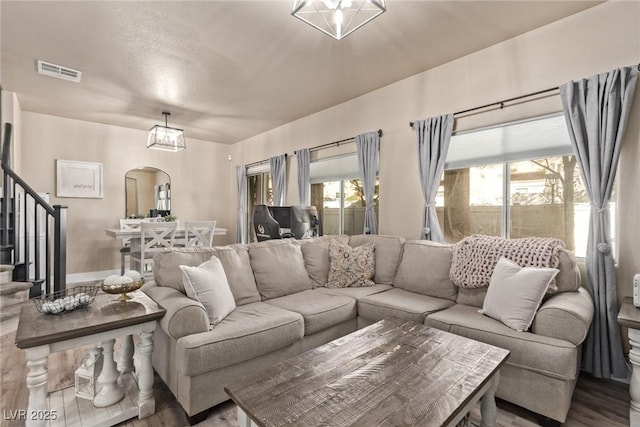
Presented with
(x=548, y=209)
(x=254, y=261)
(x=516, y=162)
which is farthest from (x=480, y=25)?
(x=254, y=261)

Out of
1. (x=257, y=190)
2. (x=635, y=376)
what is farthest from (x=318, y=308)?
(x=257, y=190)

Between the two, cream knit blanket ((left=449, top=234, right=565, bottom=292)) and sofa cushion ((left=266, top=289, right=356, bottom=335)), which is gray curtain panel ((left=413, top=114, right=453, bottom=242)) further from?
sofa cushion ((left=266, top=289, right=356, bottom=335))

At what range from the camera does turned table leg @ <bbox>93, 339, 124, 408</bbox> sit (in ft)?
6.03

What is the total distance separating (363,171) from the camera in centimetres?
392

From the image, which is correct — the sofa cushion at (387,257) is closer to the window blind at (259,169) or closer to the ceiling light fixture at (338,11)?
the ceiling light fixture at (338,11)

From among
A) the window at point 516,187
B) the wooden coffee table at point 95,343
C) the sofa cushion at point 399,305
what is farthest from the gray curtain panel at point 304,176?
the wooden coffee table at point 95,343

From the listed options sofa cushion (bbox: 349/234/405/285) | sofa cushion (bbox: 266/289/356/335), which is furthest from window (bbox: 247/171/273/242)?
sofa cushion (bbox: 266/289/356/335)

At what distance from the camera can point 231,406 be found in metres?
1.92

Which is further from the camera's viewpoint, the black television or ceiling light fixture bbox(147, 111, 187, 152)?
ceiling light fixture bbox(147, 111, 187, 152)

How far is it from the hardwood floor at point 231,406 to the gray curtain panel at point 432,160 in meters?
1.59

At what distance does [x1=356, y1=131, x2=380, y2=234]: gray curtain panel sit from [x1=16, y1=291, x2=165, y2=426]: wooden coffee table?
8.37 feet

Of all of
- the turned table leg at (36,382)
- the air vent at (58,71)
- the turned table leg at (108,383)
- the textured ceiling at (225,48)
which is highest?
the textured ceiling at (225,48)

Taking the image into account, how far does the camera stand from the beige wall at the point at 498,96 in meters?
2.18

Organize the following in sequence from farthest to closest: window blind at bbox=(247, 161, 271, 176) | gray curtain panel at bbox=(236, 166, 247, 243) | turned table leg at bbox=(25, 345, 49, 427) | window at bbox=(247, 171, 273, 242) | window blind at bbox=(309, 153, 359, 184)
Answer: gray curtain panel at bbox=(236, 166, 247, 243) → window at bbox=(247, 171, 273, 242) → window blind at bbox=(247, 161, 271, 176) → window blind at bbox=(309, 153, 359, 184) → turned table leg at bbox=(25, 345, 49, 427)
